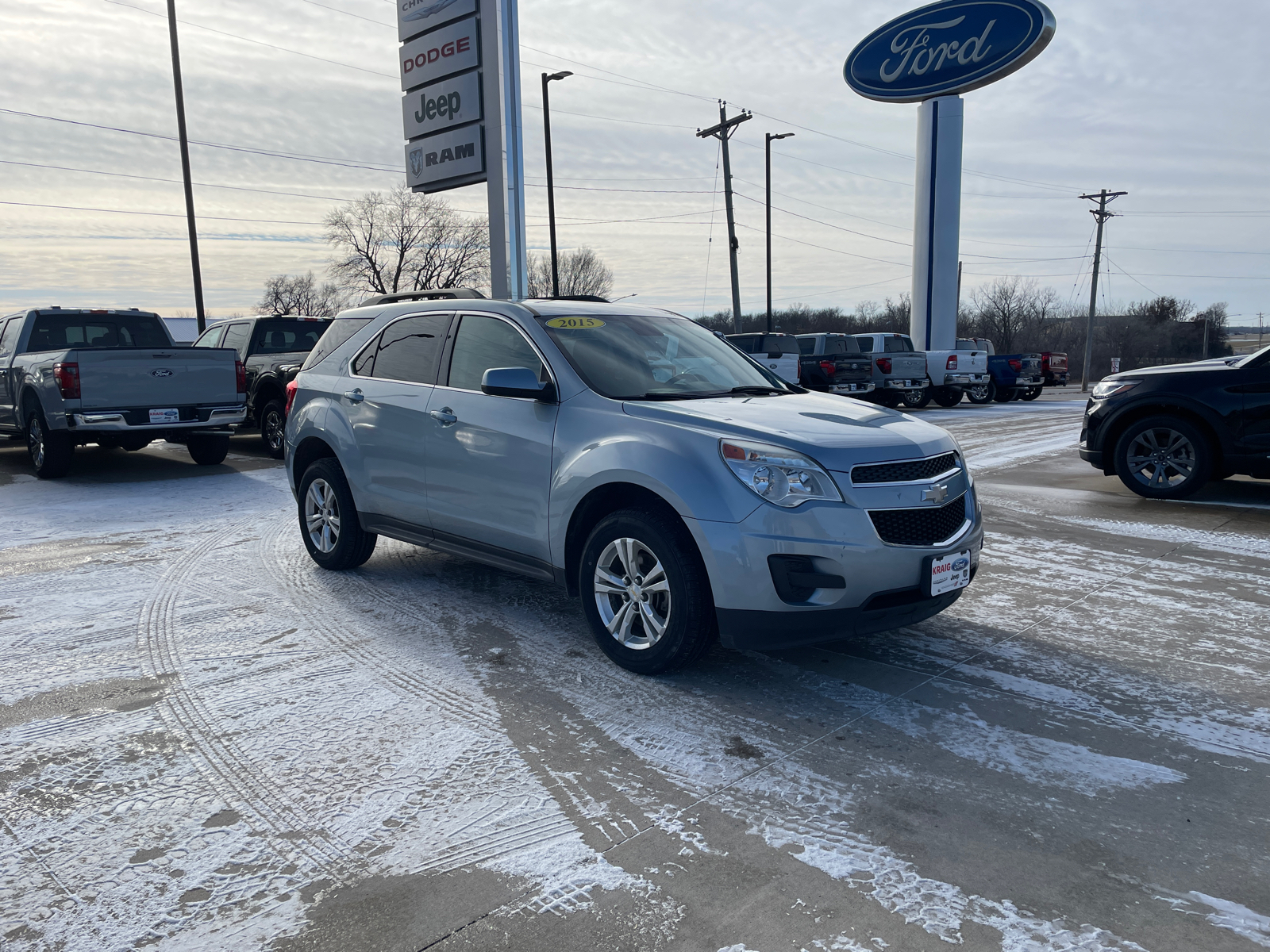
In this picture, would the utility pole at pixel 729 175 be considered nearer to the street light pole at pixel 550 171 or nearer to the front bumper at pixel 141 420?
the street light pole at pixel 550 171

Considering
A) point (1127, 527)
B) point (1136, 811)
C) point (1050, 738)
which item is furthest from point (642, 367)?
point (1127, 527)

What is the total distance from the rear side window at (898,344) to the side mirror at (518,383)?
70.1 ft

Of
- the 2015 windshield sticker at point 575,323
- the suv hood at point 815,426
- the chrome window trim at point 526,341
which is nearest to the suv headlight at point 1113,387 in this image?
the suv hood at point 815,426

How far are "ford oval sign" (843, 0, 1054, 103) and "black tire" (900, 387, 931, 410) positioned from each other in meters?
11.7

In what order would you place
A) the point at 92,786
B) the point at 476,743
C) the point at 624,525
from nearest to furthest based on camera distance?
1. the point at 92,786
2. the point at 476,743
3. the point at 624,525

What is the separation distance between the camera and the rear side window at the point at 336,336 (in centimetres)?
636

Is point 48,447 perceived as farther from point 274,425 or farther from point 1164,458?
point 1164,458

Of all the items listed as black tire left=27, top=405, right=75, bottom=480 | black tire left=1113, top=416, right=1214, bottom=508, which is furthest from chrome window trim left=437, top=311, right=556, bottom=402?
black tire left=27, top=405, right=75, bottom=480

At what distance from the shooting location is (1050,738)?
143 inches

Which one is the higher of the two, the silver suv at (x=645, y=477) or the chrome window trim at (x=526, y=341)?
the chrome window trim at (x=526, y=341)

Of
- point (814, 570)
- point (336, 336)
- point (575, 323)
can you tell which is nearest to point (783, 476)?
point (814, 570)

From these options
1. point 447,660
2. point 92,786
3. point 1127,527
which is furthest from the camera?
point 1127,527

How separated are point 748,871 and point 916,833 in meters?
0.59

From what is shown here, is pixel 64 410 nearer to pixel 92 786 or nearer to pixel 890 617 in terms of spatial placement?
pixel 92 786
